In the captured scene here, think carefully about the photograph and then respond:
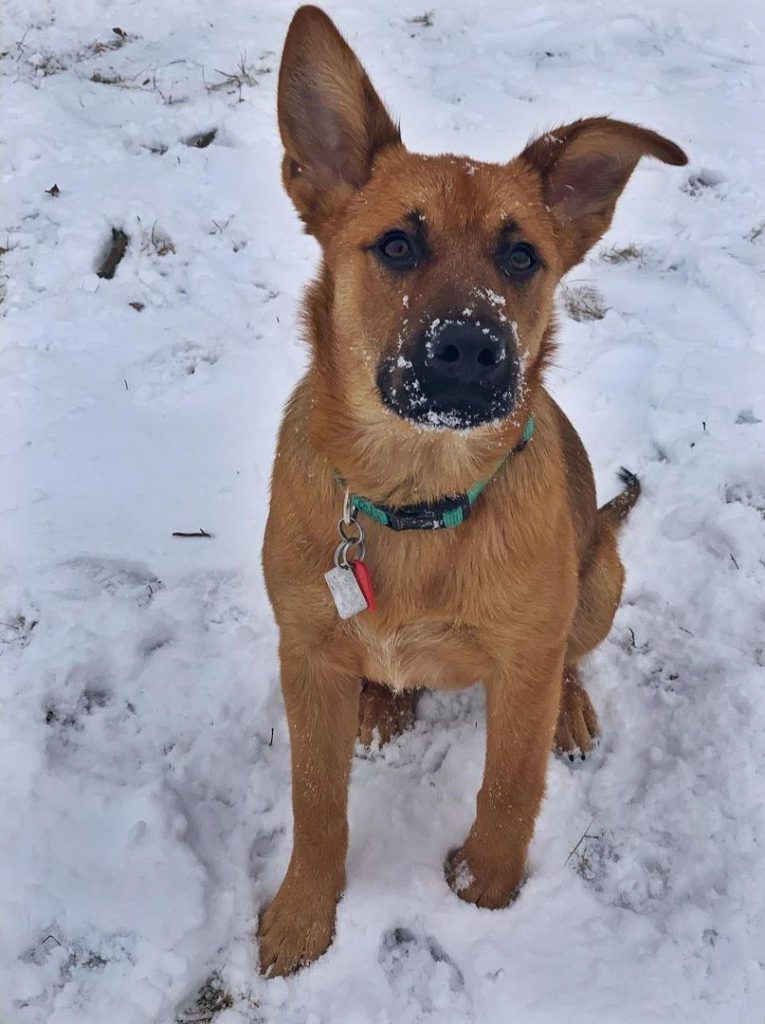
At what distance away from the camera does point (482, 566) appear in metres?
2.43

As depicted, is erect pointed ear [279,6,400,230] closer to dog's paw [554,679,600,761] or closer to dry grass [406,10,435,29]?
dog's paw [554,679,600,761]

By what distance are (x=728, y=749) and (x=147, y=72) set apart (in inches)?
286

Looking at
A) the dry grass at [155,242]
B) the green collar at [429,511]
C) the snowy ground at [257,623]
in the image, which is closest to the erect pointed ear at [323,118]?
the green collar at [429,511]

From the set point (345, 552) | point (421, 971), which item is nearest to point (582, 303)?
point (345, 552)

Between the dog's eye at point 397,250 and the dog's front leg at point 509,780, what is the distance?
1239 mm

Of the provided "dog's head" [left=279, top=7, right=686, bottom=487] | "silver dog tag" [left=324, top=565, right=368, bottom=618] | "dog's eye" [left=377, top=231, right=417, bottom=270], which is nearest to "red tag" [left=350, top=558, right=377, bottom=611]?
"silver dog tag" [left=324, top=565, right=368, bottom=618]

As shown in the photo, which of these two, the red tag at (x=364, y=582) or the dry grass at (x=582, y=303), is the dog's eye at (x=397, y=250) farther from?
the dry grass at (x=582, y=303)

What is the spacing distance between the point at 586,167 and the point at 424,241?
0.72 meters

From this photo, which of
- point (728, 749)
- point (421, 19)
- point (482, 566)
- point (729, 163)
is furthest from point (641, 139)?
point (421, 19)

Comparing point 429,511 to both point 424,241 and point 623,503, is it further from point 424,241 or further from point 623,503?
point 623,503

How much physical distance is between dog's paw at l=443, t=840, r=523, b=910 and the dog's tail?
1666 millimetres

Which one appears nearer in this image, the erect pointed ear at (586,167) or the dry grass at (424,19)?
the erect pointed ear at (586,167)

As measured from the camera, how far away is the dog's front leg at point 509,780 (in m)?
2.56

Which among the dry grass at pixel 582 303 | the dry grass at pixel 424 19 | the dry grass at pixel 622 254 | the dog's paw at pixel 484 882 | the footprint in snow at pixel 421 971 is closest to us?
the footprint in snow at pixel 421 971
